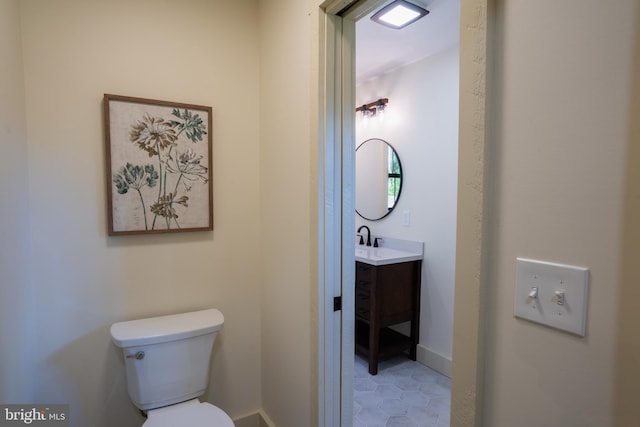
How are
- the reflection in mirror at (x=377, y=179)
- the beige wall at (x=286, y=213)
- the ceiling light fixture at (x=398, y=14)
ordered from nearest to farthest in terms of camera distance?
the beige wall at (x=286, y=213) → the ceiling light fixture at (x=398, y=14) → the reflection in mirror at (x=377, y=179)

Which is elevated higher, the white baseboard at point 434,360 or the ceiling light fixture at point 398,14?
the ceiling light fixture at point 398,14

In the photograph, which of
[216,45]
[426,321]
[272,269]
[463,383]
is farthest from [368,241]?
[463,383]

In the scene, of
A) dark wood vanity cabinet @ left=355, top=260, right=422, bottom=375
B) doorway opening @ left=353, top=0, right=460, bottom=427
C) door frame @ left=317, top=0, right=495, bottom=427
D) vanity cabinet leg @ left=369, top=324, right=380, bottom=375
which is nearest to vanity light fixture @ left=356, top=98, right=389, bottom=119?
doorway opening @ left=353, top=0, right=460, bottom=427

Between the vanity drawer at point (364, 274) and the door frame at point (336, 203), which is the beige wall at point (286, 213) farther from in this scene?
the vanity drawer at point (364, 274)

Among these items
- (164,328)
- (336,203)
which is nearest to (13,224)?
(164,328)

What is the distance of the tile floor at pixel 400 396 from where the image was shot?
2.13 m

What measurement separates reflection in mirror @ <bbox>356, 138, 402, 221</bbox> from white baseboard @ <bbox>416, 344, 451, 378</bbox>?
1.20 metres

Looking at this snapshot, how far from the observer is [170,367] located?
153cm

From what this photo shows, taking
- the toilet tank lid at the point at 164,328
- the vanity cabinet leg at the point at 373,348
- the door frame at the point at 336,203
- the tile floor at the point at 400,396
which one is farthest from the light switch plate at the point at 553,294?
the vanity cabinet leg at the point at 373,348

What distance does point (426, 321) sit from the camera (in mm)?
2770

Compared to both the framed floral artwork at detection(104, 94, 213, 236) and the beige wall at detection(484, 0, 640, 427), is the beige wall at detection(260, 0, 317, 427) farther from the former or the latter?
the beige wall at detection(484, 0, 640, 427)

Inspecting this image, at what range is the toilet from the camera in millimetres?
1430

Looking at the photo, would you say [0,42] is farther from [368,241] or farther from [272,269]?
[368,241]

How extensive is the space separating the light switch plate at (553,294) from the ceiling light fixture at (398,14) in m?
1.65
